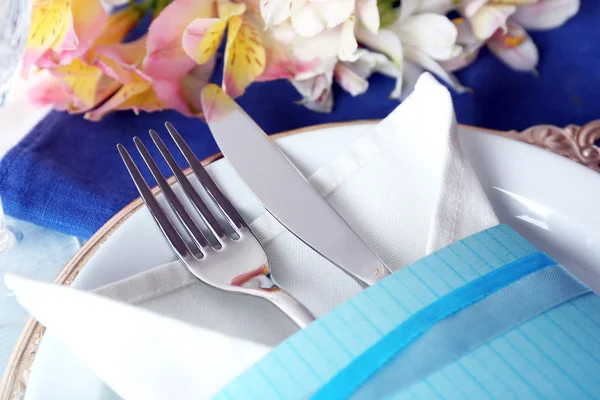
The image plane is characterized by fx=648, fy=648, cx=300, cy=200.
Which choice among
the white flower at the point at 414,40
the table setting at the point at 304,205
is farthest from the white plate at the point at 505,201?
the white flower at the point at 414,40

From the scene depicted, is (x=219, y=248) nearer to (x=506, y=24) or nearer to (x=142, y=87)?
(x=142, y=87)

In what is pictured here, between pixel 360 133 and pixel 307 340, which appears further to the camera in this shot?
pixel 360 133

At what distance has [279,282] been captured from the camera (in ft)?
0.82

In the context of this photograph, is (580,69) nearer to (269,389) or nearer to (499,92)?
(499,92)

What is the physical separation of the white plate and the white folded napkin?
0.05 ft

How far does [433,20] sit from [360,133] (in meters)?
0.12

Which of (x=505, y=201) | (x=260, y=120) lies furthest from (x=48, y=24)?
(x=505, y=201)

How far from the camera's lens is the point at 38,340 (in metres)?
0.24

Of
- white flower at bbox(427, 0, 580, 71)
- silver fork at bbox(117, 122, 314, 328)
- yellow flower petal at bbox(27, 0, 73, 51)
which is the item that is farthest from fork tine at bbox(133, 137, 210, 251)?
white flower at bbox(427, 0, 580, 71)

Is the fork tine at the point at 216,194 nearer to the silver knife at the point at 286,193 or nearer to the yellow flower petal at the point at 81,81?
the silver knife at the point at 286,193

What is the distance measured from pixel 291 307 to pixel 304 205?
0.05m

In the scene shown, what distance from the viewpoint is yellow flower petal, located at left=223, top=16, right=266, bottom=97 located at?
360 mm

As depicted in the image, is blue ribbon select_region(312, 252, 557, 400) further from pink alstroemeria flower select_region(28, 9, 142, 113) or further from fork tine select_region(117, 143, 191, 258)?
pink alstroemeria flower select_region(28, 9, 142, 113)

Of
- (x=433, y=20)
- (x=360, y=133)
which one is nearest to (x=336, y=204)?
(x=360, y=133)
